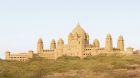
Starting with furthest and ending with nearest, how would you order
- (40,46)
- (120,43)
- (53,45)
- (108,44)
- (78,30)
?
1. (53,45)
2. (40,46)
3. (78,30)
4. (120,43)
5. (108,44)

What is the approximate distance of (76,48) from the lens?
15988cm

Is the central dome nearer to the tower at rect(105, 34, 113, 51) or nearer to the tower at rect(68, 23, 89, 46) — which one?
the tower at rect(68, 23, 89, 46)

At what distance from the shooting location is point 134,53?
155m

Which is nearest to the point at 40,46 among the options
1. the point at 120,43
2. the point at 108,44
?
the point at 108,44

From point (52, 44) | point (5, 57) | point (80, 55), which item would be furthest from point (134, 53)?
point (5, 57)

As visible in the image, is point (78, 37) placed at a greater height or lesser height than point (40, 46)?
greater

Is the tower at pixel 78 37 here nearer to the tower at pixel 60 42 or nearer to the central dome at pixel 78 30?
the central dome at pixel 78 30

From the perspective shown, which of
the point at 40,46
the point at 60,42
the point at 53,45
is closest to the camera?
the point at 60,42

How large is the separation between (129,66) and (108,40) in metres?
39.5

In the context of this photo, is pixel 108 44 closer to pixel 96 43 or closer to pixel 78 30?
pixel 96 43

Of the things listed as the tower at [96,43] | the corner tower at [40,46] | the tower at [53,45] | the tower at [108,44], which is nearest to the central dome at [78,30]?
the tower at [96,43]

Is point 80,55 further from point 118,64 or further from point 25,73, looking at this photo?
point 25,73

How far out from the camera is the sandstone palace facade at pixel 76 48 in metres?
156

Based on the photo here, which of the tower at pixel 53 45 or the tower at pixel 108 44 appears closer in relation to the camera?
the tower at pixel 108 44
